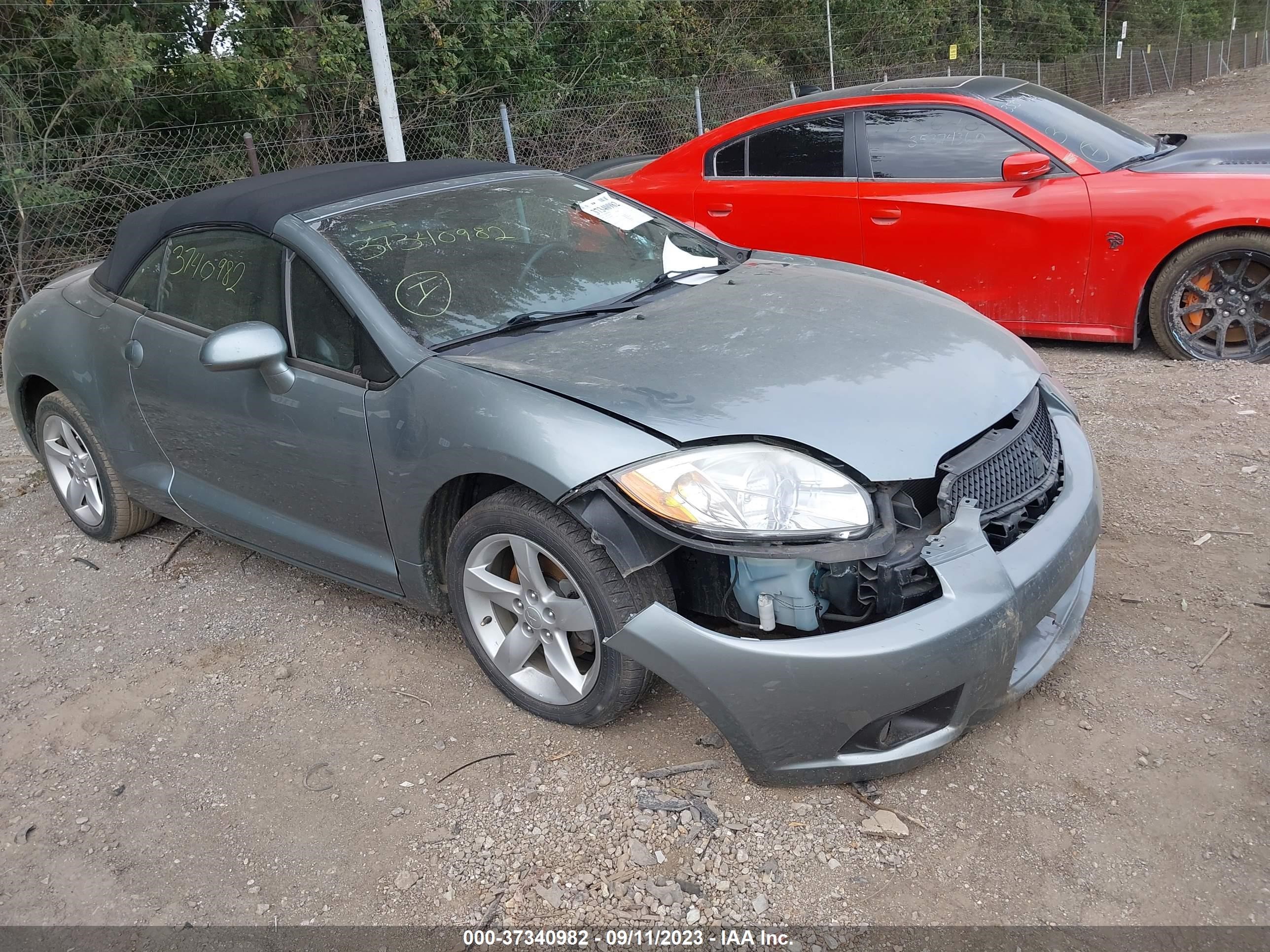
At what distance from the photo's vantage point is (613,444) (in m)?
2.46

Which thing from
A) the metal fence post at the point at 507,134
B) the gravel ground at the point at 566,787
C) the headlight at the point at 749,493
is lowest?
the gravel ground at the point at 566,787

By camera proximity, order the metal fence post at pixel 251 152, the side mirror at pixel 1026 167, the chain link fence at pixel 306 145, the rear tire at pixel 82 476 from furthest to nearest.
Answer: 1. the metal fence post at pixel 251 152
2. the chain link fence at pixel 306 145
3. the side mirror at pixel 1026 167
4. the rear tire at pixel 82 476

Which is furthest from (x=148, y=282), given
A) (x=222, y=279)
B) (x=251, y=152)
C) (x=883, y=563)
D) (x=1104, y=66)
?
(x=1104, y=66)

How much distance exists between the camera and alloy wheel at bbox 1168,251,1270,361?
481cm

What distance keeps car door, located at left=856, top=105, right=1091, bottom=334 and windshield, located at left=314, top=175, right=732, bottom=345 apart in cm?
210

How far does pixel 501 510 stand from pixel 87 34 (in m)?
7.77

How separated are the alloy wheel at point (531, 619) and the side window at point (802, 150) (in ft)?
12.7

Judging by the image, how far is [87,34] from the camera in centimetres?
817

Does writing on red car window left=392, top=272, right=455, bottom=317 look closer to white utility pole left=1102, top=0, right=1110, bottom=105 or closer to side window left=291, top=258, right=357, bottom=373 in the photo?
side window left=291, top=258, right=357, bottom=373

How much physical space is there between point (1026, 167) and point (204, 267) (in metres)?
3.89

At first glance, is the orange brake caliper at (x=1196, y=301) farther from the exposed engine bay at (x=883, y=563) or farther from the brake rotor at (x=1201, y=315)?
the exposed engine bay at (x=883, y=563)

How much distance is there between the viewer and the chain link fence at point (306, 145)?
820 cm

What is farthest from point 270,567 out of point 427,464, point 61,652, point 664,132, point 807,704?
point 664,132

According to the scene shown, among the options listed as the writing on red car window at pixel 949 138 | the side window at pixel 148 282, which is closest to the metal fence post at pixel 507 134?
the writing on red car window at pixel 949 138
